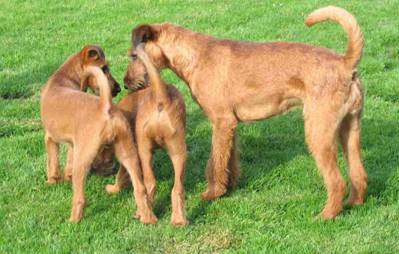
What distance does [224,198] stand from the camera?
6398 mm

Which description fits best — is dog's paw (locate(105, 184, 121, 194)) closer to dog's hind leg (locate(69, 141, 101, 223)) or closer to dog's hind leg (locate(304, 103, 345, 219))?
dog's hind leg (locate(69, 141, 101, 223))

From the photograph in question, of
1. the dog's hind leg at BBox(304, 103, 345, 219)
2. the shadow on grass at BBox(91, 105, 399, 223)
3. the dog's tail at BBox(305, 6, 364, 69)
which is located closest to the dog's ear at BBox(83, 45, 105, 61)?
the shadow on grass at BBox(91, 105, 399, 223)

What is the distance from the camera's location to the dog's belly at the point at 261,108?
6.18m

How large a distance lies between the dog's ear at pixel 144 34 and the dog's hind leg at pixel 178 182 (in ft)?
3.48

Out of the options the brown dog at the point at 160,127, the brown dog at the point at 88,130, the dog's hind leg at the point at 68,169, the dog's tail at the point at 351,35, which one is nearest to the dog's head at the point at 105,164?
the dog's hind leg at the point at 68,169

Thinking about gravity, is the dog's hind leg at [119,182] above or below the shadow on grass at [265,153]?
above

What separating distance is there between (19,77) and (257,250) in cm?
598

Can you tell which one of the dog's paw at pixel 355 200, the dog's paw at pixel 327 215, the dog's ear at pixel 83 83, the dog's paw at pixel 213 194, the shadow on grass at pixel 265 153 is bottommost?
the shadow on grass at pixel 265 153

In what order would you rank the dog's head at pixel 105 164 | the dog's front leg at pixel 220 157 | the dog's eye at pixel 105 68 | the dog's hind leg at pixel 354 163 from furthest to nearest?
the dog's head at pixel 105 164 < the dog's eye at pixel 105 68 < the dog's front leg at pixel 220 157 < the dog's hind leg at pixel 354 163

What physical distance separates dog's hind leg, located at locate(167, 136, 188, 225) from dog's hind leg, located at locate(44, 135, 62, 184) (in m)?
1.38

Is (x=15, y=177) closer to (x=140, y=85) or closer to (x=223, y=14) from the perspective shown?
(x=140, y=85)

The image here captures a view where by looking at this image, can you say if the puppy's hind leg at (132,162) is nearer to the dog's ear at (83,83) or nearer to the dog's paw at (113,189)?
the dog's paw at (113,189)

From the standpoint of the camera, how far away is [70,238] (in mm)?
5527

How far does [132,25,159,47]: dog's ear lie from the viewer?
20.4 feet
